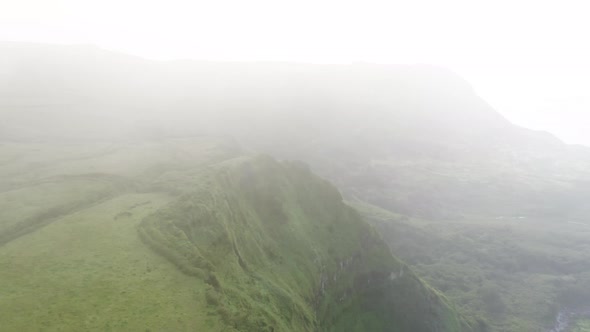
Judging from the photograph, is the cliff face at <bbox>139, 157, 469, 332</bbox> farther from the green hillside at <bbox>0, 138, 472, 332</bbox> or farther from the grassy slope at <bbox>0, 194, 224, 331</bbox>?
the grassy slope at <bbox>0, 194, 224, 331</bbox>

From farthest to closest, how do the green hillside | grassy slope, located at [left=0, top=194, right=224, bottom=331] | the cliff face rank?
the cliff face → the green hillside → grassy slope, located at [left=0, top=194, right=224, bottom=331]

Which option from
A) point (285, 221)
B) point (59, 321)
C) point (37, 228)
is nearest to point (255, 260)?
point (285, 221)

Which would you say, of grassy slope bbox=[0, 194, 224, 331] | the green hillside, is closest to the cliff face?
the green hillside

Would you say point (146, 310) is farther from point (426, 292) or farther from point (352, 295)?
point (426, 292)

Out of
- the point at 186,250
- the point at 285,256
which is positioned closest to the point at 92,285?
the point at 186,250

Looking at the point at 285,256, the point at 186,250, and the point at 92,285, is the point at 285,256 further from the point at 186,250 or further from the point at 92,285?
the point at 92,285

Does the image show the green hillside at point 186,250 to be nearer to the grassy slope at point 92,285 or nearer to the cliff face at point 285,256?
the grassy slope at point 92,285

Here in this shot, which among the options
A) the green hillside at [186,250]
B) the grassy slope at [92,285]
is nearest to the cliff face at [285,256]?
the green hillside at [186,250]

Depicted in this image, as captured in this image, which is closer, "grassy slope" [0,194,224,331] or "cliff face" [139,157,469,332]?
"grassy slope" [0,194,224,331]
